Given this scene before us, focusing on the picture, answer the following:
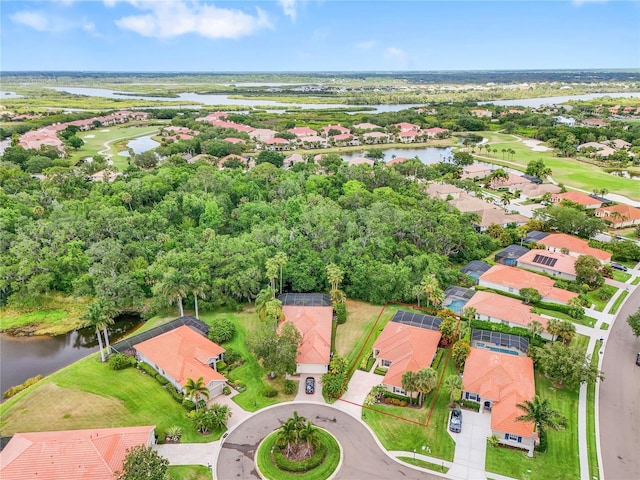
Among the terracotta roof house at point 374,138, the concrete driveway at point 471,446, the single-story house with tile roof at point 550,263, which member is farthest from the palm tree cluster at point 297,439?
the terracotta roof house at point 374,138

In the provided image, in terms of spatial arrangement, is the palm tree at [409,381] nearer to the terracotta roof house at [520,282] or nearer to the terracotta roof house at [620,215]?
the terracotta roof house at [520,282]

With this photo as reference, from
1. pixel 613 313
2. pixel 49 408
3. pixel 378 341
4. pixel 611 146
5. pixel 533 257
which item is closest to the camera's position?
pixel 49 408

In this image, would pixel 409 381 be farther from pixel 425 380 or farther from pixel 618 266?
pixel 618 266

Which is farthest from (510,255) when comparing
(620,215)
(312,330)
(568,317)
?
(312,330)

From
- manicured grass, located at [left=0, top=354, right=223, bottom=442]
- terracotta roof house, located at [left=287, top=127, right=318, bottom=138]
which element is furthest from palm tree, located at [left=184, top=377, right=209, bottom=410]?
terracotta roof house, located at [left=287, top=127, right=318, bottom=138]

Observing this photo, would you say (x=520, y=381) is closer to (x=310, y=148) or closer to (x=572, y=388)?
(x=572, y=388)

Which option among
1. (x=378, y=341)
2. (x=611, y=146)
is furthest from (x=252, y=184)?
(x=611, y=146)
